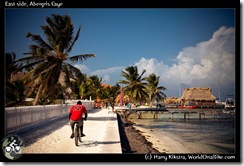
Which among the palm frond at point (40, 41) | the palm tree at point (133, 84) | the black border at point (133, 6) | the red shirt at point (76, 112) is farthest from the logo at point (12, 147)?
the palm tree at point (133, 84)

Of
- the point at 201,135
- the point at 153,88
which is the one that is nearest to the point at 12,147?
the point at 201,135

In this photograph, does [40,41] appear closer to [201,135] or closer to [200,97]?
[201,135]

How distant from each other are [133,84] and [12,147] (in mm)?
37036

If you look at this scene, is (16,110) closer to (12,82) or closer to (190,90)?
(12,82)

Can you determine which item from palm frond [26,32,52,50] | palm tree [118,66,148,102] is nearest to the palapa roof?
palm tree [118,66,148,102]

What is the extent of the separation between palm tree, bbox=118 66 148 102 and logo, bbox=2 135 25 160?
118 ft

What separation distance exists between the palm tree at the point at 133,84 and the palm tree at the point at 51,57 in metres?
26.9

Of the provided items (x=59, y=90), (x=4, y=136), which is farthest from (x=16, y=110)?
(x=59, y=90)

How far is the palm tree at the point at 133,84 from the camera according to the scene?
42.3 meters

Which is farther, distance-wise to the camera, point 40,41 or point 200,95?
point 200,95

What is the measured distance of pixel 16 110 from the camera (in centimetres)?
869

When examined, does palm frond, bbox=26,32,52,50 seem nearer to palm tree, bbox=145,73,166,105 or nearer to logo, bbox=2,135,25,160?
logo, bbox=2,135,25,160

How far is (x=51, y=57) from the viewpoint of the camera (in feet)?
46.9

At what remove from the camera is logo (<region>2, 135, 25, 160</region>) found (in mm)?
5731
